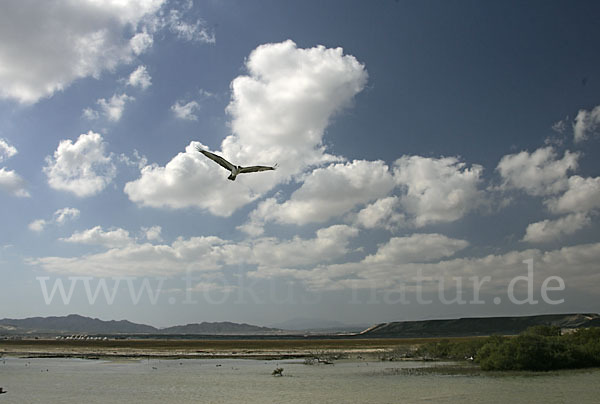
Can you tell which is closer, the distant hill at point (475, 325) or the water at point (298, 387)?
the water at point (298, 387)

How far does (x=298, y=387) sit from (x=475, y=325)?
506 feet

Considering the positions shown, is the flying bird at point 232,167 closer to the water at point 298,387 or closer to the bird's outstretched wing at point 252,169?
the bird's outstretched wing at point 252,169

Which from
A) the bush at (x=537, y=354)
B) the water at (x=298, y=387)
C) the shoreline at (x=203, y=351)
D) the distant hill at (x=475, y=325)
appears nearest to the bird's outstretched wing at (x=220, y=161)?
the water at (x=298, y=387)

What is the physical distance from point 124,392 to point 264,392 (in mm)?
9149

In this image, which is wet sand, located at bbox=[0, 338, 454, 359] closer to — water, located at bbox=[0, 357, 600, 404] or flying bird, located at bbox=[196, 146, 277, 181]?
water, located at bbox=[0, 357, 600, 404]

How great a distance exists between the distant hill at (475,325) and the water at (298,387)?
395ft

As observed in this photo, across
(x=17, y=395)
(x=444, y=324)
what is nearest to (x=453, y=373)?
(x=17, y=395)

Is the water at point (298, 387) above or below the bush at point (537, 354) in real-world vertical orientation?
below

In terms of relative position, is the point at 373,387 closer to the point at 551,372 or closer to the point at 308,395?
the point at 308,395

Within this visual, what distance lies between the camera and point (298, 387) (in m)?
32.2

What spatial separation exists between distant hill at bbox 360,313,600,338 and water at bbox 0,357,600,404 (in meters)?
121

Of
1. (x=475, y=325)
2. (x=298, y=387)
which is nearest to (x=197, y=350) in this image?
(x=298, y=387)

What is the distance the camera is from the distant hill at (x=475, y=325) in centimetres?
15388

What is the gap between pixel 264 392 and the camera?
3036 cm
